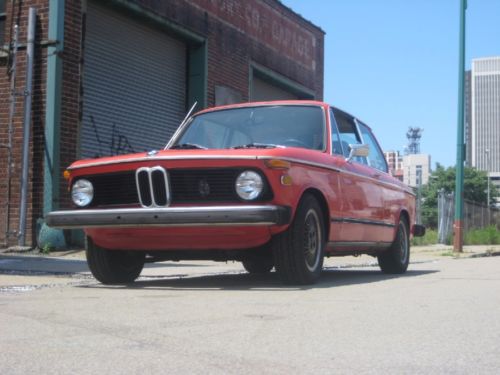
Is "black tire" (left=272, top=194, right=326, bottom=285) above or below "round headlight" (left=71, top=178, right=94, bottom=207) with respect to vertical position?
below

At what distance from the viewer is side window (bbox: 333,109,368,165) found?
8008 millimetres

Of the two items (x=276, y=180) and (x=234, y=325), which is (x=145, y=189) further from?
(x=234, y=325)

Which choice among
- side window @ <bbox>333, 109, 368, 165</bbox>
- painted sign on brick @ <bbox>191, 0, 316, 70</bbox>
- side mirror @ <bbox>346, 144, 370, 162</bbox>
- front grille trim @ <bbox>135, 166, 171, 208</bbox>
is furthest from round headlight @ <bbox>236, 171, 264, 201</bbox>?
painted sign on brick @ <bbox>191, 0, 316, 70</bbox>

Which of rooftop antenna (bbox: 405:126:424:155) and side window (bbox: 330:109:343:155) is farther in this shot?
rooftop antenna (bbox: 405:126:424:155)

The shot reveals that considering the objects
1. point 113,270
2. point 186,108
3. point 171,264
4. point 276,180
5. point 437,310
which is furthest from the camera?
point 186,108

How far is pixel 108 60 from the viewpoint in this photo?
44.2ft

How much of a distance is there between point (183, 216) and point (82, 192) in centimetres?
121

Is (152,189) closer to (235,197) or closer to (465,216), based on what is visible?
(235,197)

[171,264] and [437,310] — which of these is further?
[171,264]

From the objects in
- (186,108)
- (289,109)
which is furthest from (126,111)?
(289,109)

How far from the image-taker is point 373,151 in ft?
30.2

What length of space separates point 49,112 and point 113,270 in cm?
511

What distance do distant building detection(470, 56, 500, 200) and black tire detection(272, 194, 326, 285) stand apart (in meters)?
186

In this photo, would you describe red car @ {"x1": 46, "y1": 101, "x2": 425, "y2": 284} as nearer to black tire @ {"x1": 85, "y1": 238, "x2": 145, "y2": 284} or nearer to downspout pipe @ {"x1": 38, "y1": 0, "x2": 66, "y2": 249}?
black tire @ {"x1": 85, "y1": 238, "x2": 145, "y2": 284}
